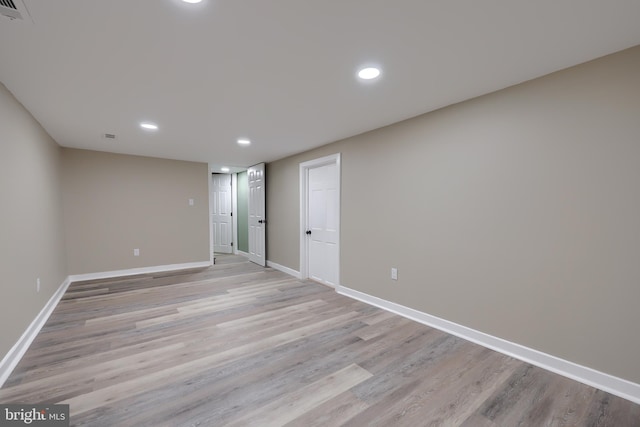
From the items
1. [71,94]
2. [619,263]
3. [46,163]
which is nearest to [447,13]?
[619,263]

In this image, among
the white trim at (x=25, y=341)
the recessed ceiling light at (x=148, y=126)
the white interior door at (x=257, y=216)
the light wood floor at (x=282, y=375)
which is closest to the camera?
the light wood floor at (x=282, y=375)

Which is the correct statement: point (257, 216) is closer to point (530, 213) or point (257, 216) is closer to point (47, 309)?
point (47, 309)

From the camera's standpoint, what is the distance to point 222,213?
734 centimetres

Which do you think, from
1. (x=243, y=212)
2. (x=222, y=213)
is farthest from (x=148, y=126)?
(x=222, y=213)

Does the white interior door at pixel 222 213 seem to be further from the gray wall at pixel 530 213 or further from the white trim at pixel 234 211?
the gray wall at pixel 530 213

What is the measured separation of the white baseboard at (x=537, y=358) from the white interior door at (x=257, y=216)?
3364 millimetres

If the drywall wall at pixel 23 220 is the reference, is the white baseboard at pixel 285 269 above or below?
below

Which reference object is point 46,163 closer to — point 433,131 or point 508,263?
point 433,131

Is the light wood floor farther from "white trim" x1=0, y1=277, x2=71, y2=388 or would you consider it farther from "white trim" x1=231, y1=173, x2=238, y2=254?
"white trim" x1=231, y1=173, x2=238, y2=254

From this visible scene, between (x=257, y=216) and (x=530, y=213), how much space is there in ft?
15.8

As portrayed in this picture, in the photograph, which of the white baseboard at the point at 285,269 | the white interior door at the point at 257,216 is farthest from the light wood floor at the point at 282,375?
the white interior door at the point at 257,216

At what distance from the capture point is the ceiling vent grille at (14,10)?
1.25m

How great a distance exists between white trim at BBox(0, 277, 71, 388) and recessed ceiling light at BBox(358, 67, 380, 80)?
3310 mm

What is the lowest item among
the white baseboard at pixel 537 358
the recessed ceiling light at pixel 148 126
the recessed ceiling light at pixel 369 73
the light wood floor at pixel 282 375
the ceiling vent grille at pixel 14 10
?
the light wood floor at pixel 282 375
